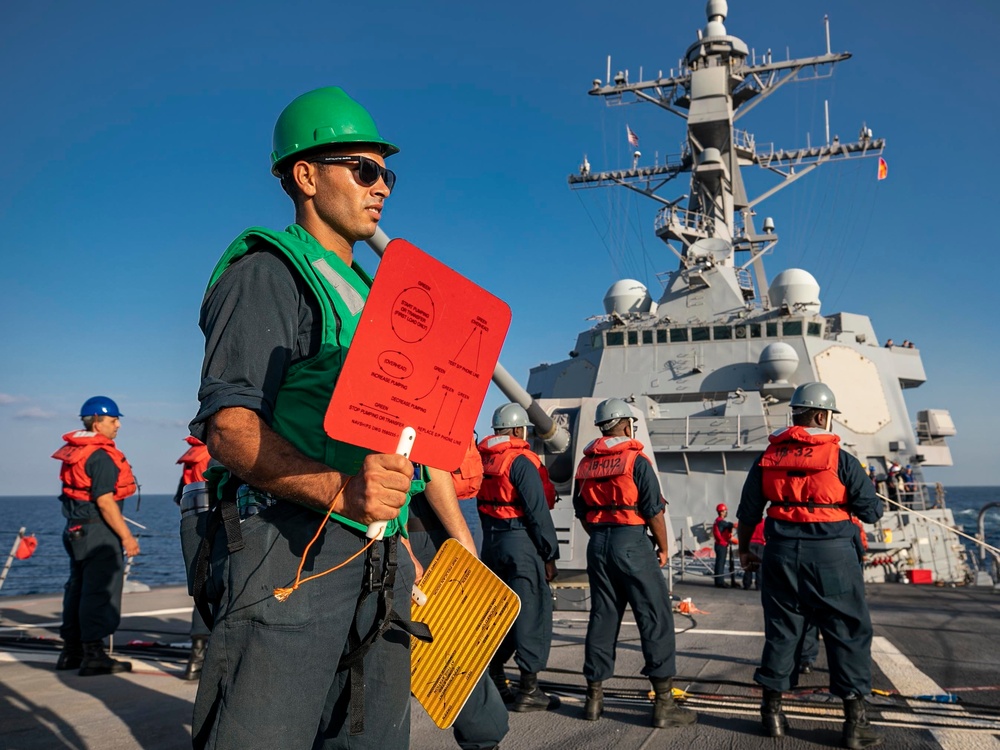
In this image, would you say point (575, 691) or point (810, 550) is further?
point (575, 691)

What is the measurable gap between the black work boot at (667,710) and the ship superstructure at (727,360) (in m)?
10.8

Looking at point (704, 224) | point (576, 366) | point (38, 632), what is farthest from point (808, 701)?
point (704, 224)

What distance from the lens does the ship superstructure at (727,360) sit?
16.5m

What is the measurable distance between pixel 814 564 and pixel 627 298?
1685cm

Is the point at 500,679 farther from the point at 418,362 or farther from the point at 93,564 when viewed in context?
the point at 418,362

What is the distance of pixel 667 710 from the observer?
4172mm

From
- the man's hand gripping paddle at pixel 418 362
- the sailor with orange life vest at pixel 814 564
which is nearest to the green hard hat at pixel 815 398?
the sailor with orange life vest at pixel 814 564

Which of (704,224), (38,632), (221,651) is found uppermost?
(704,224)

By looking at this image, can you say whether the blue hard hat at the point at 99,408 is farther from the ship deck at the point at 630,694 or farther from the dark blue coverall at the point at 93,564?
the ship deck at the point at 630,694

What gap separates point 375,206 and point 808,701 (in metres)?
4.41

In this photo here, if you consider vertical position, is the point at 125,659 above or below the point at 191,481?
below

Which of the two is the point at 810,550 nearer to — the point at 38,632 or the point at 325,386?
the point at 325,386

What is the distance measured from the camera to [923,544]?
16828 millimetres

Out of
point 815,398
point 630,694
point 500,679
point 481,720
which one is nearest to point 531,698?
point 500,679
